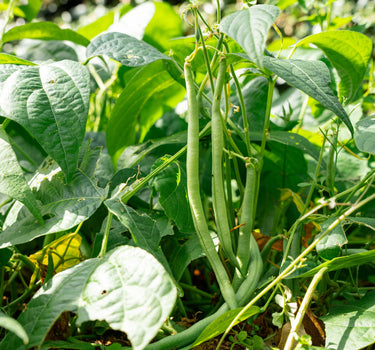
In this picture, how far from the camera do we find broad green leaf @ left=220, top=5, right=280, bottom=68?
35 cm

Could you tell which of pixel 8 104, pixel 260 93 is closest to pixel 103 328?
pixel 8 104

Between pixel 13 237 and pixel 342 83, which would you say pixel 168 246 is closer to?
pixel 13 237

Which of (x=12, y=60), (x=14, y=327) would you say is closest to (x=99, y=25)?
(x=12, y=60)

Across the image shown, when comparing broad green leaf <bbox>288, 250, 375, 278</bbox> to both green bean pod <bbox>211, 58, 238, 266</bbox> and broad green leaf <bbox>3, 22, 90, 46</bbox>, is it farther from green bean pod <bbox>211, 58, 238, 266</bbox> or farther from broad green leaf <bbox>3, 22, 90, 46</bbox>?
broad green leaf <bbox>3, 22, 90, 46</bbox>

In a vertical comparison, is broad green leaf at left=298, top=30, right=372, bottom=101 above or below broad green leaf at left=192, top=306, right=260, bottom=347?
above

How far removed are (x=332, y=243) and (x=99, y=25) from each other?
32.0 inches

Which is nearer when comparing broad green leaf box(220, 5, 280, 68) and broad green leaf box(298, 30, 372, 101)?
broad green leaf box(220, 5, 280, 68)

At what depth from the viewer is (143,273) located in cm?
38

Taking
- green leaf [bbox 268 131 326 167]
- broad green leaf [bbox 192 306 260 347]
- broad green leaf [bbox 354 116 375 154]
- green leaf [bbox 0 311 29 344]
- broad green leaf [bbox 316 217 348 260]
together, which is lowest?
broad green leaf [bbox 192 306 260 347]

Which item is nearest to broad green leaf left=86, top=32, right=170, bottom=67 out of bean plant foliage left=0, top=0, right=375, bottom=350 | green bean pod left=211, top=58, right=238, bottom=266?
bean plant foliage left=0, top=0, right=375, bottom=350

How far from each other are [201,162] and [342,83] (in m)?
0.31

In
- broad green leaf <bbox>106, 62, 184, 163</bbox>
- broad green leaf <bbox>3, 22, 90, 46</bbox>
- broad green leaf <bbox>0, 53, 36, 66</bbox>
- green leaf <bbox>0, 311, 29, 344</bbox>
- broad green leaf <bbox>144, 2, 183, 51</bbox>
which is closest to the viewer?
green leaf <bbox>0, 311, 29, 344</bbox>

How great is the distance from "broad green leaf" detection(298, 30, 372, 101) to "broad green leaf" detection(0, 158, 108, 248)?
1.17 ft

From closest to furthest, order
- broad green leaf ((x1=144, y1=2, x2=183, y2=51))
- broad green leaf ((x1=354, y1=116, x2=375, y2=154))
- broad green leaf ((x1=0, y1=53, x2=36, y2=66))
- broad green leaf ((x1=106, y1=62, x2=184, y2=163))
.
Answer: broad green leaf ((x1=354, y1=116, x2=375, y2=154)) → broad green leaf ((x1=0, y1=53, x2=36, y2=66)) → broad green leaf ((x1=106, y1=62, x2=184, y2=163)) → broad green leaf ((x1=144, y1=2, x2=183, y2=51))
